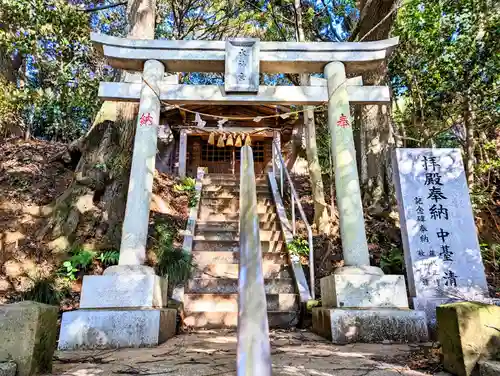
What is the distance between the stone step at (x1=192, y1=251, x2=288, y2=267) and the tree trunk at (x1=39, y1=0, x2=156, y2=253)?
4.74ft

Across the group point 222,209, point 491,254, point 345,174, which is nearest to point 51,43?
point 222,209

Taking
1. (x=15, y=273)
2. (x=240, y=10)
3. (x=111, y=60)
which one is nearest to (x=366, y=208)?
(x=111, y=60)

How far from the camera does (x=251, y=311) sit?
5.67 ft

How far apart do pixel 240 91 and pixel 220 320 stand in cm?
336

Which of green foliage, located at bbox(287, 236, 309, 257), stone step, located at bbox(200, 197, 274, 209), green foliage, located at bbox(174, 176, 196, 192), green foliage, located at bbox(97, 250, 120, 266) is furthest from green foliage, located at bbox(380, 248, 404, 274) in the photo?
green foliage, located at bbox(174, 176, 196, 192)

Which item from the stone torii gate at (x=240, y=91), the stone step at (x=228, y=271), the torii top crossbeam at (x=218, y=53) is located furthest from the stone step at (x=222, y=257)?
the torii top crossbeam at (x=218, y=53)

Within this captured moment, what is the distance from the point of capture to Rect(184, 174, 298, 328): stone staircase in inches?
203

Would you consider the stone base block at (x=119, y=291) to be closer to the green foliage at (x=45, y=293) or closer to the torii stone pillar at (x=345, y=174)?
the green foliage at (x=45, y=293)

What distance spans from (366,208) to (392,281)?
4140mm

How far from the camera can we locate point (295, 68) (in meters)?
5.42

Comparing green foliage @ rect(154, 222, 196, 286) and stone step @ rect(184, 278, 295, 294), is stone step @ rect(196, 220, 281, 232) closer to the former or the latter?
green foliage @ rect(154, 222, 196, 286)

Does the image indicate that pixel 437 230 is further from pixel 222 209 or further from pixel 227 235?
pixel 222 209

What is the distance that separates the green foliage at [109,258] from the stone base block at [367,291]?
3.56 m

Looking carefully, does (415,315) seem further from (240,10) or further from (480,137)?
(240,10)
